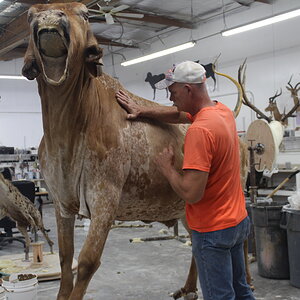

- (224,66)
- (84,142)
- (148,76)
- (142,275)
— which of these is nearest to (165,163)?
(84,142)

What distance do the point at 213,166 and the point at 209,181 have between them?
81 millimetres

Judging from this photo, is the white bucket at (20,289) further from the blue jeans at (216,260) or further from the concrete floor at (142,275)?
the blue jeans at (216,260)

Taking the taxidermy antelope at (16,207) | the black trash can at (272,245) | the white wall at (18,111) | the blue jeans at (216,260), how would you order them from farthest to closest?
the white wall at (18,111) < the taxidermy antelope at (16,207) < the black trash can at (272,245) < the blue jeans at (216,260)

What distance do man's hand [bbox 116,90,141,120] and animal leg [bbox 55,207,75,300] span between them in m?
0.74

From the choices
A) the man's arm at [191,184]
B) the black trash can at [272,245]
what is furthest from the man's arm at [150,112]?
the black trash can at [272,245]

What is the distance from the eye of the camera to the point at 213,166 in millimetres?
2197

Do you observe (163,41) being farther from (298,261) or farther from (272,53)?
(298,261)

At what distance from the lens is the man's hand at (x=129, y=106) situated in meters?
2.61

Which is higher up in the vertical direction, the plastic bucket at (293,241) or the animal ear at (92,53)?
the animal ear at (92,53)

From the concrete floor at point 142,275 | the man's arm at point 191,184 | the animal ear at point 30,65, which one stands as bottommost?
the concrete floor at point 142,275

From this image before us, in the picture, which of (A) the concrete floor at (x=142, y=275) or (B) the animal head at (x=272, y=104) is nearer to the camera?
(A) the concrete floor at (x=142, y=275)

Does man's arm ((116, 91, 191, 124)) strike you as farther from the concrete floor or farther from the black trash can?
the black trash can

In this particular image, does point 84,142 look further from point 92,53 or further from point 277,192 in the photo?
point 277,192

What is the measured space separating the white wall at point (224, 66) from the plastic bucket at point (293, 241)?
19.7 feet
